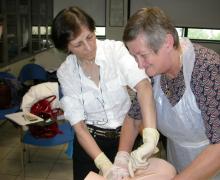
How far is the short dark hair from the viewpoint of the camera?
108 centimetres

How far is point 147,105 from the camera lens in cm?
104

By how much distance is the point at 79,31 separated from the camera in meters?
1.10

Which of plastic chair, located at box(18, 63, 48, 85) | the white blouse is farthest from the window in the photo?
the white blouse

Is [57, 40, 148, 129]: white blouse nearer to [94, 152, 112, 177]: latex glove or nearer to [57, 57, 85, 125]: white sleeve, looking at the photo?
[57, 57, 85, 125]: white sleeve

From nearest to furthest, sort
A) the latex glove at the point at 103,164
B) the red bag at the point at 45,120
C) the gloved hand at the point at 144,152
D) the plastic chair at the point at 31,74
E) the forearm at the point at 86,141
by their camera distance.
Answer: the gloved hand at the point at 144,152 → the latex glove at the point at 103,164 → the forearm at the point at 86,141 → the red bag at the point at 45,120 → the plastic chair at the point at 31,74

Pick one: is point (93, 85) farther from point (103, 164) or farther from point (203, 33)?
point (203, 33)

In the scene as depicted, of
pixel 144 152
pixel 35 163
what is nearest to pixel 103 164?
pixel 144 152

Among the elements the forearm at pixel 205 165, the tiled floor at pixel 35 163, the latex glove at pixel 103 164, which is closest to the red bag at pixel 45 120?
the tiled floor at pixel 35 163

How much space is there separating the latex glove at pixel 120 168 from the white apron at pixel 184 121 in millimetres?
166

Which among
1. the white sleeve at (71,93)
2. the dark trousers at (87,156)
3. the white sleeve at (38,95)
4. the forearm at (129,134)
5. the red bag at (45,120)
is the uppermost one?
the white sleeve at (71,93)

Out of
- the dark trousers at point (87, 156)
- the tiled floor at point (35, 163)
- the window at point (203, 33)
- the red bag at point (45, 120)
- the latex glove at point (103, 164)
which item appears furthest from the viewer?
the window at point (203, 33)

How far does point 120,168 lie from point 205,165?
304 millimetres

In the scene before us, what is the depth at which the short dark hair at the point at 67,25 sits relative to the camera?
108 centimetres

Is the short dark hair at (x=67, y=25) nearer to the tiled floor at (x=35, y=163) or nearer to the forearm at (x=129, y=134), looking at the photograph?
the forearm at (x=129, y=134)
